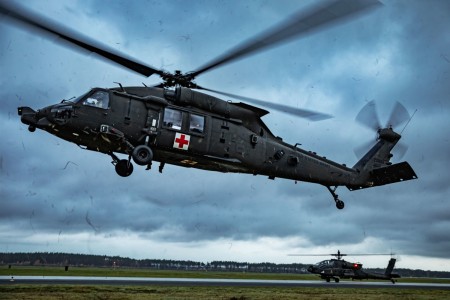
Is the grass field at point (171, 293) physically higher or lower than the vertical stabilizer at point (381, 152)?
lower

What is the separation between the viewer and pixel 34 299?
17.5 meters

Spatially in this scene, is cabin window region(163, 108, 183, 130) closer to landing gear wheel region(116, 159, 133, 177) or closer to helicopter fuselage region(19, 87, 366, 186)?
helicopter fuselage region(19, 87, 366, 186)

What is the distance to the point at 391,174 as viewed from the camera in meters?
25.4

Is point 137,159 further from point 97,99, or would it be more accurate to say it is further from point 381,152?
point 381,152

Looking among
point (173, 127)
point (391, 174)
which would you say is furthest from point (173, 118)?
point (391, 174)

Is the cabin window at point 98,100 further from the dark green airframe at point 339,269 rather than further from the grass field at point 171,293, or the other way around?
the dark green airframe at point 339,269

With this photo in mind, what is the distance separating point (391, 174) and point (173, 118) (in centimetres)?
1378

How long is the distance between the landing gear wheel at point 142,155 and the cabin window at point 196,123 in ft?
7.66

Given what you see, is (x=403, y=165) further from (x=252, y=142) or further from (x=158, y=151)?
(x=158, y=151)

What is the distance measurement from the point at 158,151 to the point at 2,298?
8981 millimetres

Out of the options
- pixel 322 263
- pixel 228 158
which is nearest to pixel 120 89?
pixel 228 158

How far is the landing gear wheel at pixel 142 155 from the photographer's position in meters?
18.5

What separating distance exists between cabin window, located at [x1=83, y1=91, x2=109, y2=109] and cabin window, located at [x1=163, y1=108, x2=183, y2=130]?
8.60 ft

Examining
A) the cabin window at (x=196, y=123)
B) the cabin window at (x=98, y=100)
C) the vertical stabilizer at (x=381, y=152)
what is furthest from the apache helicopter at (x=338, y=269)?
the cabin window at (x=98, y=100)
